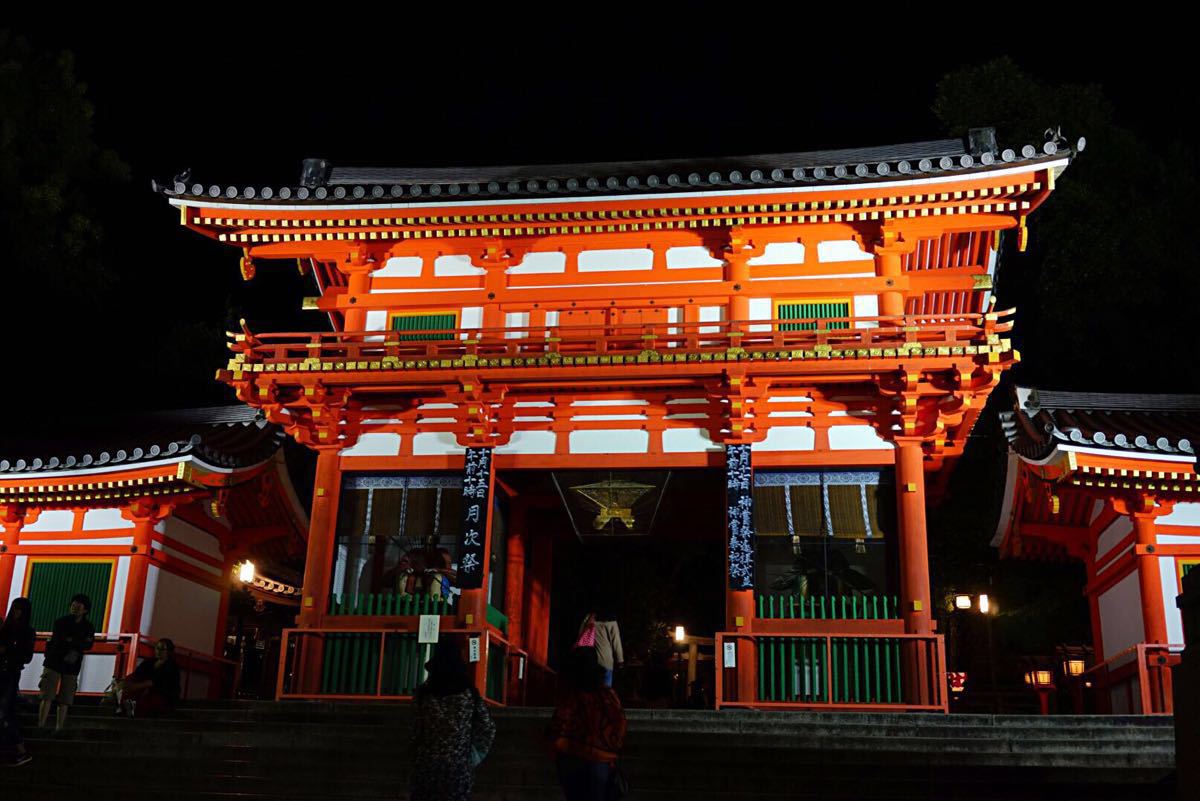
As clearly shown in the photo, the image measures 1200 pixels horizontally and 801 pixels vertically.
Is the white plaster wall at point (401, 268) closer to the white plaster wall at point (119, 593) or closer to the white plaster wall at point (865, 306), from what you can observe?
the white plaster wall at point (119, 593)

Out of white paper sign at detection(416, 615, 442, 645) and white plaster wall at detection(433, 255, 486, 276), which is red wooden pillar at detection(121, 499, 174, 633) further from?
white plaster wall at detection(433, 255, 486, 276)

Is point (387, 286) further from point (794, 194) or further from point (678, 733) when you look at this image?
point (678, 733)

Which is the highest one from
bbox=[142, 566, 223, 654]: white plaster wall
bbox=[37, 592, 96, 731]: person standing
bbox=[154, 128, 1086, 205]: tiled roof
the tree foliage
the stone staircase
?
the tree foliage

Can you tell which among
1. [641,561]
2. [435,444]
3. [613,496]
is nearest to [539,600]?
[613,496]

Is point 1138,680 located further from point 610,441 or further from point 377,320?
point 377,320

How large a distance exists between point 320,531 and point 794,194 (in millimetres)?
8134

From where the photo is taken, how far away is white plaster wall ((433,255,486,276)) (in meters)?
16.8

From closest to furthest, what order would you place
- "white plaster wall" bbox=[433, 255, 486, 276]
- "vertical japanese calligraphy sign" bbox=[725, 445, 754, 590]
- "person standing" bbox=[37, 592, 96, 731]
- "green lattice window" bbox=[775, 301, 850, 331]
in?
"person standing" bbox=[37, 592, 96, 731] → "vertical japanese calligraphy sign" bbox=[725, 445, 754, 590] → "green lattice window" bbox=[775, 301, 850, 331] → "white plaster wall" bbox=[433, 255, 486, 276]

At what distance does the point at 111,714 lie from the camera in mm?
13625

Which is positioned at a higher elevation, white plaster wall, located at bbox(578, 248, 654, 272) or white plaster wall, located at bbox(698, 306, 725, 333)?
white plaster wall, located at bbox(578, 248, 654, 272)

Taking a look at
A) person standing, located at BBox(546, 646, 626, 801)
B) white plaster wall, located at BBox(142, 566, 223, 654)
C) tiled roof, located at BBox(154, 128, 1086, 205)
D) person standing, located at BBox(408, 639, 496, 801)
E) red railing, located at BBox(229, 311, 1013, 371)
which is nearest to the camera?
person standing, located at BBox(546, 646, 626, 801)

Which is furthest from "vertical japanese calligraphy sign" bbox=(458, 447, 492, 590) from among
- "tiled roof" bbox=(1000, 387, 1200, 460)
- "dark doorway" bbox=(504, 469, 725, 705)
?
"tiled roof" bbox=(1000, 387, 1200, 460)

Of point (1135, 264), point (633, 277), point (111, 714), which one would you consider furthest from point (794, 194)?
point (1135, 264)

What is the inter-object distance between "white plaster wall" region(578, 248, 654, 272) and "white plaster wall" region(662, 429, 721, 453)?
9.17 ft
